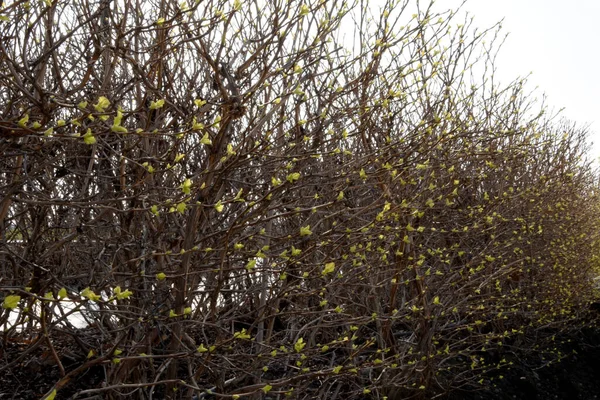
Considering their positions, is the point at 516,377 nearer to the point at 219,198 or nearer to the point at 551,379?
the point at 551,379

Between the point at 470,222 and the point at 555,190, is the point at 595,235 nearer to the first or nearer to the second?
the point at 555,190

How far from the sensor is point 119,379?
3.66 m

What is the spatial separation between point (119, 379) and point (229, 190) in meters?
1.35

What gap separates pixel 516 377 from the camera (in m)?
8.62

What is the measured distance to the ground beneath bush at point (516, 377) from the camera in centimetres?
517

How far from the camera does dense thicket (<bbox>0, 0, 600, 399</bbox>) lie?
3.09 metres

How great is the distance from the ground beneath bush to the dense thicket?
14cm

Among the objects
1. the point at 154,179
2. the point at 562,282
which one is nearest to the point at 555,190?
the point at 562,282

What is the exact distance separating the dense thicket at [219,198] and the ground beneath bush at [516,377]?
0.46 ft

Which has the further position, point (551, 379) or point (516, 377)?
point (551, 379)

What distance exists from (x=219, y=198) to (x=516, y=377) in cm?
599

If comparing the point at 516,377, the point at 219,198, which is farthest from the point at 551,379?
the point at 219,198

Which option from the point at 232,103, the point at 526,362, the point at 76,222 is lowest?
the point at 526,362

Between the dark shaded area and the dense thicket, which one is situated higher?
the dense thicket
